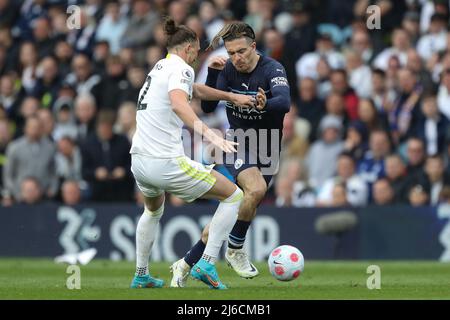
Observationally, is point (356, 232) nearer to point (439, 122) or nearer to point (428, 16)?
point (439, 122)

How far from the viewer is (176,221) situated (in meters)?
18.3

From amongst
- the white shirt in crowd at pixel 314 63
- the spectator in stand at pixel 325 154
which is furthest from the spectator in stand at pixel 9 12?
the spectator in stand at pixel 325 154

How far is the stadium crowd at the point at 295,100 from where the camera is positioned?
1836 centimetres

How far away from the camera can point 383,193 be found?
18.0 meters

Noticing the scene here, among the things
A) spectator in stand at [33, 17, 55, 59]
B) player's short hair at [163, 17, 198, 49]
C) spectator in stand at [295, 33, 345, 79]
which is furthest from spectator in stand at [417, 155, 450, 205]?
spectator in stand at [33, 17, 55, 59]

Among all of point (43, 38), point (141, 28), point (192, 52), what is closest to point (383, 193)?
point (141, 28)

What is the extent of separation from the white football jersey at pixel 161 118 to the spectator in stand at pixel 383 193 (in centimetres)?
747

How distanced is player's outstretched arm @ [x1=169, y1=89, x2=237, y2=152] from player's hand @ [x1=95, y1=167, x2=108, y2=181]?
336 inches

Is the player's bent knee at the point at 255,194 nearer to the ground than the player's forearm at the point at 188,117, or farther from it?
nearer to the ground

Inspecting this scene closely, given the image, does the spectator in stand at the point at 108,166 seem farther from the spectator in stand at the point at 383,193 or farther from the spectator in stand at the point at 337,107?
the spectator in stand at the point at 383,193

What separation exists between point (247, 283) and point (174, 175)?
7.08ft

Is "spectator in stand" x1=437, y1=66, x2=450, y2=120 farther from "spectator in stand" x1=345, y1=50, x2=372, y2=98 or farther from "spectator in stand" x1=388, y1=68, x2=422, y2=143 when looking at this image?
"spectator in stand" x1=345, y1=50, x2=372, y2=98

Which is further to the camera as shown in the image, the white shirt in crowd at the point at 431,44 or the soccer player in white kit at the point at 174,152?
the white shirt in crowd at the point at 431,44
